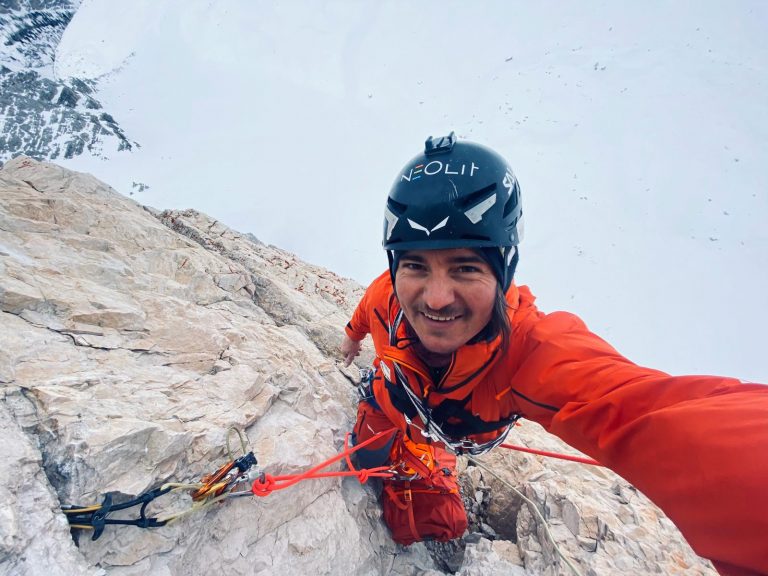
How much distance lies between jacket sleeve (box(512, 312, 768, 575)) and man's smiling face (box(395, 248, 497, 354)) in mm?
425

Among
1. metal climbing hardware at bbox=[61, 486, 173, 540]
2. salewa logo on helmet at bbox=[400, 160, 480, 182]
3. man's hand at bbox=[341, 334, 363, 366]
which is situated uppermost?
salewa logo on helmet at bbox=[400, 160, 480, 182]

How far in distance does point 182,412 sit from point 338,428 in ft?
5.48

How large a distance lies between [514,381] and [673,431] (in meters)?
0.90

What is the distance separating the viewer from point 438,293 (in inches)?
77.0

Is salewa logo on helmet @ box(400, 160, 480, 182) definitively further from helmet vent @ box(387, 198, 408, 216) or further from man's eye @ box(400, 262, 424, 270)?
man's eye @ box(400, 262, 424, 270)

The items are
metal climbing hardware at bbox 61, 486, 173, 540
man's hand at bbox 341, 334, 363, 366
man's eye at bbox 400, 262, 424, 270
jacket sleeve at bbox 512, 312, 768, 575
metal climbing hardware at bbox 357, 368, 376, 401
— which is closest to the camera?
jacket sleeve at bbox 512, 312, 768, 575

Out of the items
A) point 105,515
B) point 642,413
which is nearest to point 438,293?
point 642,413

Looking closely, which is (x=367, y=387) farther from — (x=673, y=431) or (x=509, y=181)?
(x=673, y=431)

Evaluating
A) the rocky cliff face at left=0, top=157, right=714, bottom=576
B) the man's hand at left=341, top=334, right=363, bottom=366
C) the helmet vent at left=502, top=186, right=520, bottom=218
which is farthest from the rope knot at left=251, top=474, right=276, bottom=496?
the helmet vent at left=502, top=186, right=520, bottom=218

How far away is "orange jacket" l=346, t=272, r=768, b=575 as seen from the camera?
1.06m

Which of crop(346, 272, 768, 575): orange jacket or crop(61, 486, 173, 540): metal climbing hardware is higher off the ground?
crop(346, 272, 768, 575): orange jacket

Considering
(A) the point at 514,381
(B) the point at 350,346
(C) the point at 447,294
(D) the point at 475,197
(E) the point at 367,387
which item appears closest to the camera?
(C) the point at 447,294

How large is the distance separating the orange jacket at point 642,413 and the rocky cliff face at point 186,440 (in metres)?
1.60

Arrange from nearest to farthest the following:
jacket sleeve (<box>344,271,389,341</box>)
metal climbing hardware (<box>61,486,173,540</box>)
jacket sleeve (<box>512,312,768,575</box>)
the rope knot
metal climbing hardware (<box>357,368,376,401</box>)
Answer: jacket sleeve (<box>512,312,768,575</box>) → metal climbing hardware (<box>61,486,173,540</box>) → the rope knot → jacket sleeve (<box>344,271,389,341</box>) → metal climbing hardware (<box>357,368,376,401</box>)
